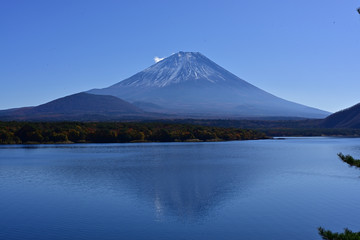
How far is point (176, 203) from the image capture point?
86.2ft

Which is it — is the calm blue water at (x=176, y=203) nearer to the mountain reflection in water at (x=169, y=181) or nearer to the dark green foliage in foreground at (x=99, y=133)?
the mountain reflection in water at (x=169, y=181)

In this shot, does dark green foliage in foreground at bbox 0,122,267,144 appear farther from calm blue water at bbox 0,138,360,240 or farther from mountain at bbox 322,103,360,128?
mountain at bbox 322,103,360,128

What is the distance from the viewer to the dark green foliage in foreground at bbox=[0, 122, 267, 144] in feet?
301

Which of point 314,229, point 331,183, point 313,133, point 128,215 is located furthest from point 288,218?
point 313,133

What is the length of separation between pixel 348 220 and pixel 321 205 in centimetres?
389

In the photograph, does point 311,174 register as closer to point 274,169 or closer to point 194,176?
point 274,169

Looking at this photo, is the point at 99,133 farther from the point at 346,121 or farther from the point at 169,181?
the point at 346,121

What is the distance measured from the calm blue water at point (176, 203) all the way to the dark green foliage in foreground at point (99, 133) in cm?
5052

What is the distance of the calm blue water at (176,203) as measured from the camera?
1991 cm

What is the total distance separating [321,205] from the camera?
2575 centimetres

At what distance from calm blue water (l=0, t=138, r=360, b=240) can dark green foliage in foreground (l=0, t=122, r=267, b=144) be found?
166 feet

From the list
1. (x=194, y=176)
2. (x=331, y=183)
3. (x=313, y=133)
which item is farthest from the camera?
(x=313, y=133)

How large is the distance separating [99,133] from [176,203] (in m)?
74.4

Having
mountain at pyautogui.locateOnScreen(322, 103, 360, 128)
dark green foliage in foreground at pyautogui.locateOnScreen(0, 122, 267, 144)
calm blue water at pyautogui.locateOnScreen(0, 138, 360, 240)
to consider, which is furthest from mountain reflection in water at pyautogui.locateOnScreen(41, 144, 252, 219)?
mountain at pyautogui.locateOnScreen(322, 103, 360, 128)
